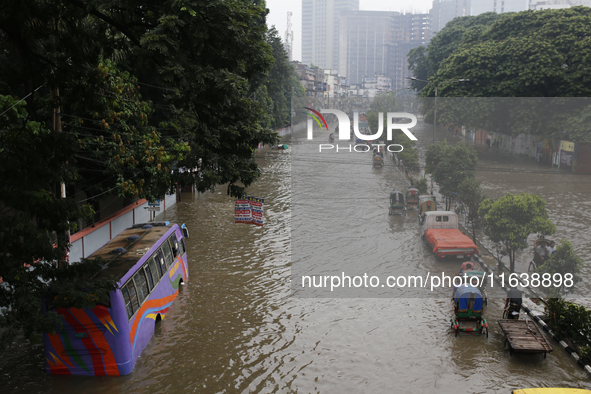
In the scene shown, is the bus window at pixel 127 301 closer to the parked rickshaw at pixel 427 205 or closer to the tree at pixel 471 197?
the tree at pixel 471 197

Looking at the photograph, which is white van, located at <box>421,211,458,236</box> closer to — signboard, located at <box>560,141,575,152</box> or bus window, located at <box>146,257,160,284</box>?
signboard, located at <box>560,141,575,152</box>

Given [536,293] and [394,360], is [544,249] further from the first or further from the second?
[394,360]

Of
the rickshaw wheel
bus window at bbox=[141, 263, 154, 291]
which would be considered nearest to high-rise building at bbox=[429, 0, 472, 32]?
the rickshaw wheel

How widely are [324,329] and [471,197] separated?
1009 cm

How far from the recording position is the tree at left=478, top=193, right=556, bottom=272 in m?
16.0

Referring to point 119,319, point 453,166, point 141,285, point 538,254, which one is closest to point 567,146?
point 453,166

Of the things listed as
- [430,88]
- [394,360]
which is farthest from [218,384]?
[430,88]

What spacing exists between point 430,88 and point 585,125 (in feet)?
52.3

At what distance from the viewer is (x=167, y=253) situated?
1359 cm

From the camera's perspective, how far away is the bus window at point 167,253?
13359mm

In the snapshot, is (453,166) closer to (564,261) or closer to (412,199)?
(412,199)

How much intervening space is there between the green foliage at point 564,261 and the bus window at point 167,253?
11.3m

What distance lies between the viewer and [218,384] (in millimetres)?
9875

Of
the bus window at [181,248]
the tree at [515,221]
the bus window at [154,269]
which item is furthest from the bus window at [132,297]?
the tree at [515,221]
